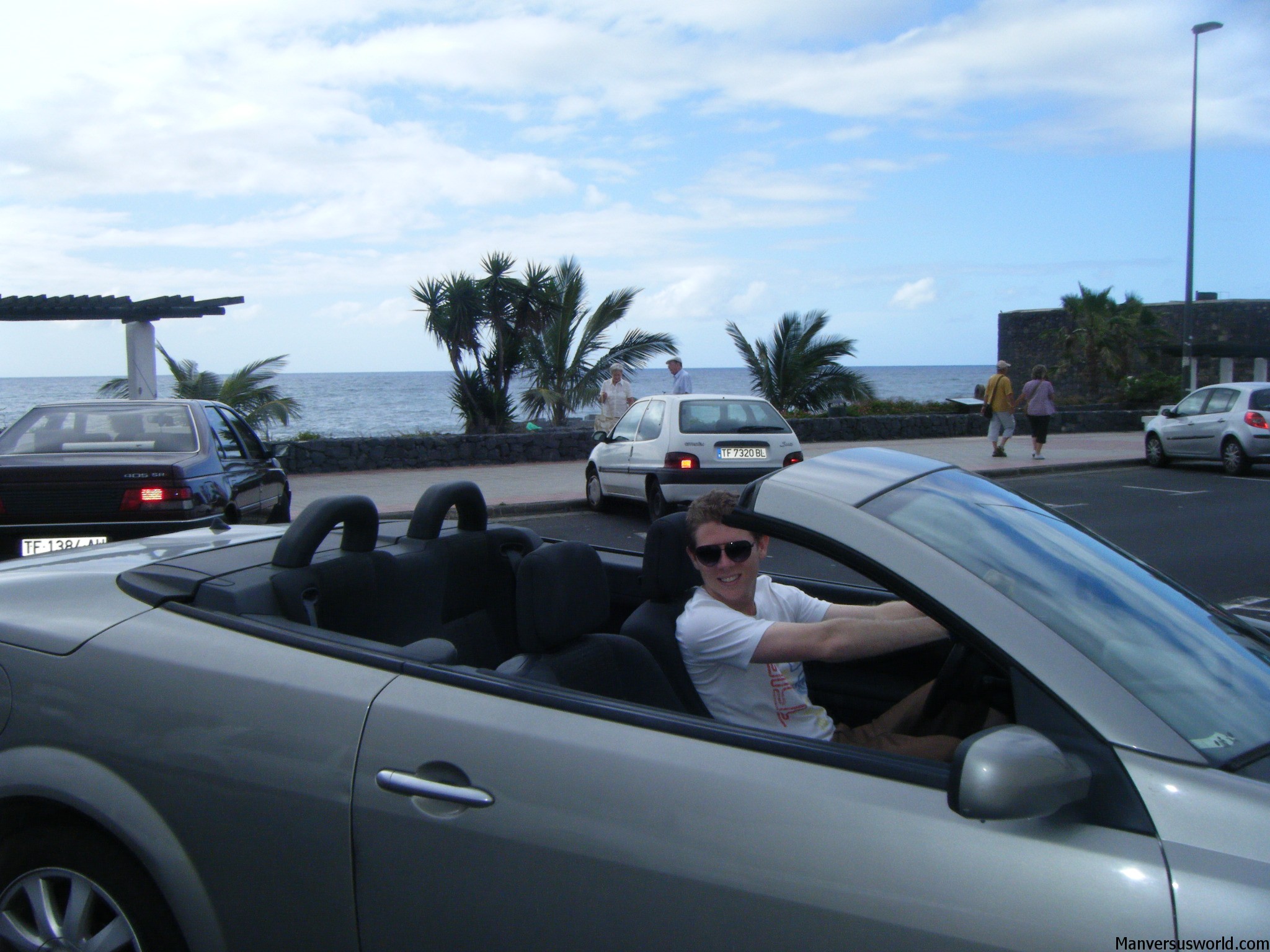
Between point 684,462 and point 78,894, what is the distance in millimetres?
9142

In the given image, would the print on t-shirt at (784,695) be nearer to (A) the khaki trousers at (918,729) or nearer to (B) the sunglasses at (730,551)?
(A) the khaki trousers at (918,729)

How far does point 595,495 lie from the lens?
12.9 m

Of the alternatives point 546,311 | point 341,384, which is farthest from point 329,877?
point 341,384

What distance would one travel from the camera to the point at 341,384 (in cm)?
14425

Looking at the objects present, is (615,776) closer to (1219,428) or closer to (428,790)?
(428,790)

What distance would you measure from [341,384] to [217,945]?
149 m

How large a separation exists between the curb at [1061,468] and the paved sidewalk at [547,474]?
0.01m

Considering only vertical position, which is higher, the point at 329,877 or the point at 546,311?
the point at 546,311

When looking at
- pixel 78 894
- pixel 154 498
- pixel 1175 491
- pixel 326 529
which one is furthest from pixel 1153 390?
pixel 78 894

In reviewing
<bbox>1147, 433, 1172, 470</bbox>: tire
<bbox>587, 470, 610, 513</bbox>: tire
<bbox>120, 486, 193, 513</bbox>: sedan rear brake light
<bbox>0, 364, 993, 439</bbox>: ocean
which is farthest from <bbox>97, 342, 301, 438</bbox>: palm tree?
<bbox>1147, 433, 1172, 470</bbox>: tire

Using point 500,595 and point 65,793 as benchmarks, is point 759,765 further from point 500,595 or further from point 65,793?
point 500,595

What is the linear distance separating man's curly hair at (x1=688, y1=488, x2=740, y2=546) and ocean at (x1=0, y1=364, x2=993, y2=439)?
17837mm

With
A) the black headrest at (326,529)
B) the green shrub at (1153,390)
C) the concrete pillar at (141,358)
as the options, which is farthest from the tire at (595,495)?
the green shrub at (1153,390)

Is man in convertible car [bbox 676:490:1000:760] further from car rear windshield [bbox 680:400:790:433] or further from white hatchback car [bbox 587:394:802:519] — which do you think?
car rear windshield [bbox 680:400:790:433]
